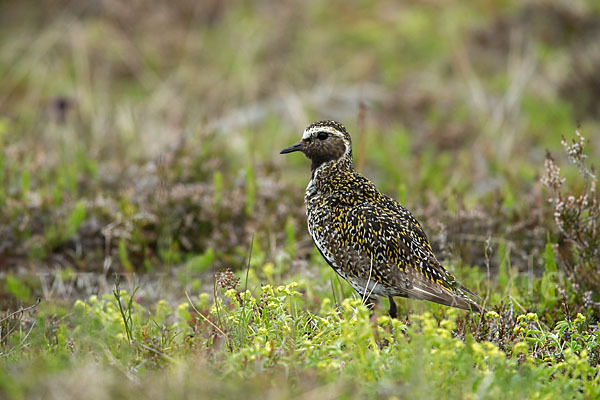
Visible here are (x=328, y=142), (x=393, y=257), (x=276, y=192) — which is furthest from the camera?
(x=276, y=192)

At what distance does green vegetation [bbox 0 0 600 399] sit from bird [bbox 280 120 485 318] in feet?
0.87

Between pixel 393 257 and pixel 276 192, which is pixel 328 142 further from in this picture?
pixel 276 192

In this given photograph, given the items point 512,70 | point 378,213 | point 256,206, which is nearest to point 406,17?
point 512,70

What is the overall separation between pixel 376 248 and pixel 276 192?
9.44 feet

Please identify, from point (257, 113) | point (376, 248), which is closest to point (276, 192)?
point (376, 248)

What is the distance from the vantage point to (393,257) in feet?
16.5

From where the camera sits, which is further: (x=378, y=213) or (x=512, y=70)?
(x=512, y=70)

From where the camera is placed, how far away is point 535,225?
22.6 ft

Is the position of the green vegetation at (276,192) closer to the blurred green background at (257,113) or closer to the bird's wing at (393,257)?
the blurred green background at (257,113)

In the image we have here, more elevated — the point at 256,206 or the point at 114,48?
the point at 114,48

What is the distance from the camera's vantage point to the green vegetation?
385 cm

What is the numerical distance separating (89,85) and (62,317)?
7.21m

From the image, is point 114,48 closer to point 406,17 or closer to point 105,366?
point 406,17

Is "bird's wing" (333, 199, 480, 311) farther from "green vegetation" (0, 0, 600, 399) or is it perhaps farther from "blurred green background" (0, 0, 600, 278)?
"blurred green background" (0, 0, 600, 278)
